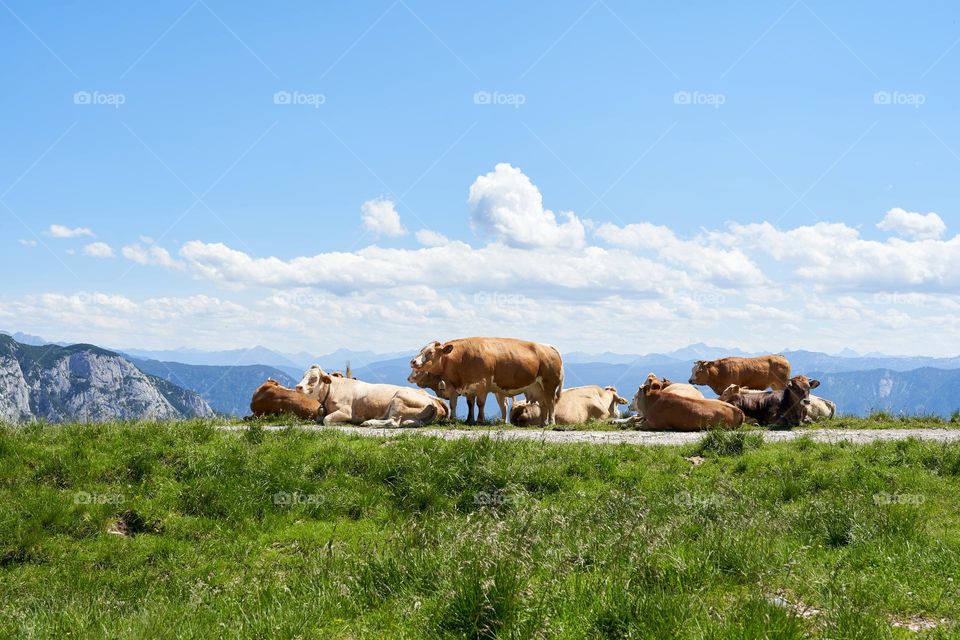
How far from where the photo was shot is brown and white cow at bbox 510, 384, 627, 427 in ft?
82.6

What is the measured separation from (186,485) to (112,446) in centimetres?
227

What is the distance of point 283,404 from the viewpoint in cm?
2280

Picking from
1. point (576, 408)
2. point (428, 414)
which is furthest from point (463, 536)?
point (576, 408)

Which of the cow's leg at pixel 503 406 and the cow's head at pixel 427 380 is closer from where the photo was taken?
the cow's head at pixel 427 380

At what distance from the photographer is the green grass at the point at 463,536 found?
20.3 feet

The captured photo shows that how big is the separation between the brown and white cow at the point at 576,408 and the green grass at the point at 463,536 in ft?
30.8

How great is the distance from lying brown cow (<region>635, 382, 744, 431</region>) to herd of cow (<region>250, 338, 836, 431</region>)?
0.10 ft

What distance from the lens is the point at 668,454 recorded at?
15.4 m

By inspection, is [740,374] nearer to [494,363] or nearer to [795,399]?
[795,399]

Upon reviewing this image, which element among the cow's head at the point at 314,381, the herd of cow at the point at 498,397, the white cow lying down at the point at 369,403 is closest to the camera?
the herd of cow at the point at 498,397

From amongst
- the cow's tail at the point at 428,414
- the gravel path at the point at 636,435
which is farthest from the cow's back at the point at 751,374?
the cow's tail at the point at 428,414

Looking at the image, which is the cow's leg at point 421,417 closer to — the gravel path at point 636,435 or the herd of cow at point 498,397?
the herd of cow at point 498,397

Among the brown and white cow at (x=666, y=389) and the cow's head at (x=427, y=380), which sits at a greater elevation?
the cow's head at (x=427, y=380)

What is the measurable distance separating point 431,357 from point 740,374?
1658 cm
